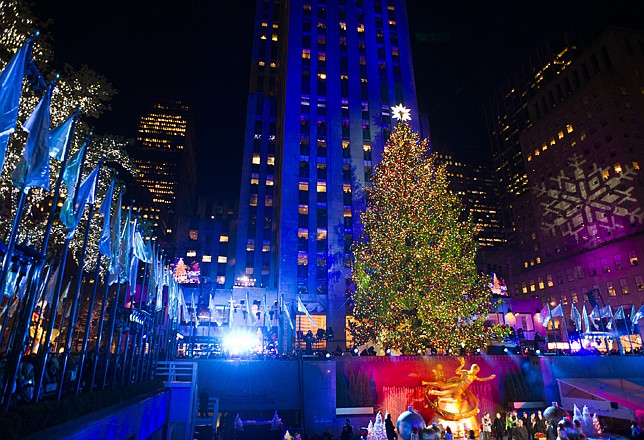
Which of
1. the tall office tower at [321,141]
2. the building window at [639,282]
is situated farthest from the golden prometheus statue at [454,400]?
the building window at [639,282]

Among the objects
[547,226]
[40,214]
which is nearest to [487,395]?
[40,214]

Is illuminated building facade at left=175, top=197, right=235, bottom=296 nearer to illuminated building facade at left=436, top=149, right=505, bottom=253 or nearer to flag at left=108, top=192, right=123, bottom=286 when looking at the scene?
flag at left=108, top=192, right=123, bottom=286

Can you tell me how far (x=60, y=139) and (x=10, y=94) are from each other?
2.28 meters

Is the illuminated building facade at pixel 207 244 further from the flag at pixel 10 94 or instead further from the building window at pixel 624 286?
the flag at pixel 10 94

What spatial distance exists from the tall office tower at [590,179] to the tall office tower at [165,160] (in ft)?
436

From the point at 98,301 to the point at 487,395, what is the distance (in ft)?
165

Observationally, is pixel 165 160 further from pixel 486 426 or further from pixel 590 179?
pixel 486 426

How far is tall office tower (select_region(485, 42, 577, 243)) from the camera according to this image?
293 feet

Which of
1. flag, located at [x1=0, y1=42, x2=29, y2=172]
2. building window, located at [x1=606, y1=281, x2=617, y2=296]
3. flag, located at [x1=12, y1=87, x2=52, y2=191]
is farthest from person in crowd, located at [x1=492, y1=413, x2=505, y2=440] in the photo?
building window, located at [x1=606, y1=281, x2=617, y2=296]

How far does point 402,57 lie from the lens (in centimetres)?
6456

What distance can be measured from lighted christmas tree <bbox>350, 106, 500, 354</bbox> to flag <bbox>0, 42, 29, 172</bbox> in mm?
23538

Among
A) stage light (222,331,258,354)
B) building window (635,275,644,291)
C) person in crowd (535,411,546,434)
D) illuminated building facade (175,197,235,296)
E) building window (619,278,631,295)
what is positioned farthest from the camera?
illuminated building facade (175,197,235,296)

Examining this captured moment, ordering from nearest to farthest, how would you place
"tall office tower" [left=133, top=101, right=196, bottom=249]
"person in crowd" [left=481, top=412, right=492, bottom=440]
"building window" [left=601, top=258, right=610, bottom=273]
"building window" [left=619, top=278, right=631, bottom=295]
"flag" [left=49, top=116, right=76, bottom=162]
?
"flag" [left=49, top=116, right=76, bottom=162] → "person in crowd" [left=481, top=412, right=492, bottom=440] → "building window" [left=619, top=278, right=631, bottom=295] → "building window" [left=601, top=258, right=610, bottom=273] → "tall office tower" [left=133, top=101, right=196, bottom=249]

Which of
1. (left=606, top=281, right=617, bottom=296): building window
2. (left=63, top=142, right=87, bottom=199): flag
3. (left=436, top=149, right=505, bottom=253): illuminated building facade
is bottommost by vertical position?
(left=63, top=142, right=87, bottom=199): flag
